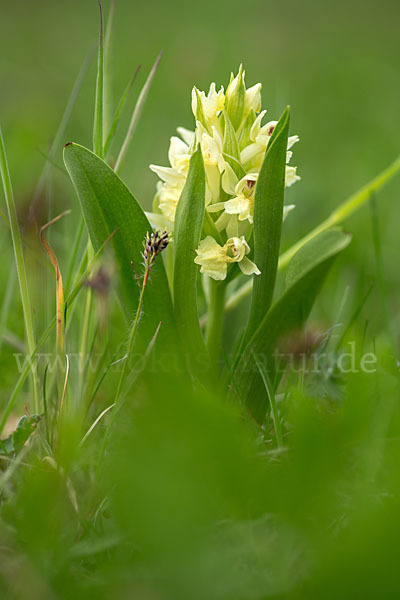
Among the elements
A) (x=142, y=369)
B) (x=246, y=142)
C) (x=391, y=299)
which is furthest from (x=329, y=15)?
(x=142, y=369)

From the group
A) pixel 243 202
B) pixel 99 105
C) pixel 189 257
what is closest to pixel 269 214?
pixel 243 202

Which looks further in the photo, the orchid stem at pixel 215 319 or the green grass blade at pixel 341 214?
the green grass blade at pixel 341 214

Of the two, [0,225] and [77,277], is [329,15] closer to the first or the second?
[0,225]

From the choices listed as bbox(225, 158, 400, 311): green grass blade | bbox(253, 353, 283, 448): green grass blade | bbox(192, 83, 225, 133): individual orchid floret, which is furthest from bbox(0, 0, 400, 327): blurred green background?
bbox(253, 353, 283, 448): green grass blade

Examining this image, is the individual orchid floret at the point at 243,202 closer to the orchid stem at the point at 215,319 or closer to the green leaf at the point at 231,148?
the green leaf at the point at 231,148

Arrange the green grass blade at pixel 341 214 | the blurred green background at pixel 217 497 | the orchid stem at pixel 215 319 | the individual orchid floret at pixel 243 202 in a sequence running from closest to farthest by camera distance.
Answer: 1. the blurred green background at pixel 217 497
2. the individual orchid floret at pixel 243 202
3. the orchid stem at pixel 215 319
4. the green grass blade at pixel 341 214

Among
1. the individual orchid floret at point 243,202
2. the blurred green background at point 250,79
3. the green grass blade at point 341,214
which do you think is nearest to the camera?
the individual orchid floret at point 243,202

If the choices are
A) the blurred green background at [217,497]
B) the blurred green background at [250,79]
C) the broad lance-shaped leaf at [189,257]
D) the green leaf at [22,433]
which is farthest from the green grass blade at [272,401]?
the blurred green background at [250,79]

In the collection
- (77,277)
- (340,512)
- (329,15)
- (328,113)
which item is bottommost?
(340,512)

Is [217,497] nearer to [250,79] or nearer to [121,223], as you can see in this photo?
[121,223]
